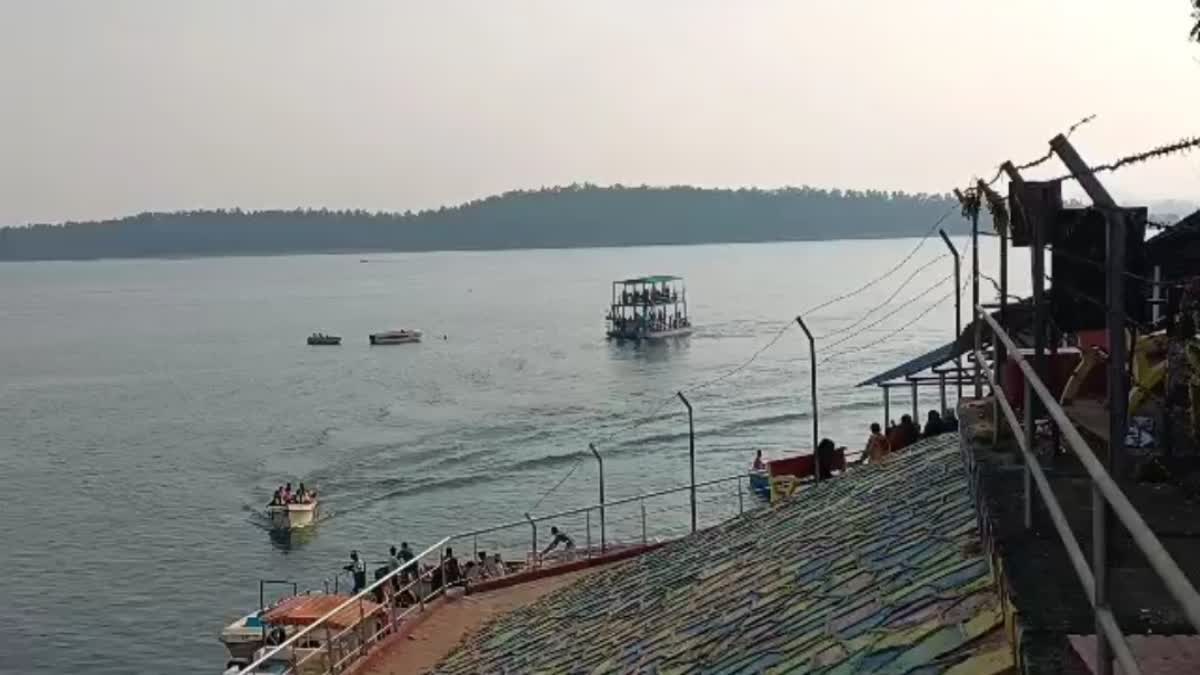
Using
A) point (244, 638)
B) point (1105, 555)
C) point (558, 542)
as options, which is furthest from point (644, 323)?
point (1105, 555)

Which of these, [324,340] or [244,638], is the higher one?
[324,340]

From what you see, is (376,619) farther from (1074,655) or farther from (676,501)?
(676,501)

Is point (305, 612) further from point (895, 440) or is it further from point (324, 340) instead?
point (324, 340)

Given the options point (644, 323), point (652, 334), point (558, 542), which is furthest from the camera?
point (644, 323)

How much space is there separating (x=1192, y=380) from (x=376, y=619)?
11.4 meters

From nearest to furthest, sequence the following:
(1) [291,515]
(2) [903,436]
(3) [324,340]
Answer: (2) [903,436]
(1) [291,515]
(3) [324,340]

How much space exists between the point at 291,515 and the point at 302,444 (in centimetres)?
1619

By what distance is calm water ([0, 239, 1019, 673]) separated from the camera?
33094mm

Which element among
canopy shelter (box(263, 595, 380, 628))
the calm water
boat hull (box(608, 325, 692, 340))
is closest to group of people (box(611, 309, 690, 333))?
boat hull (box(608, 325, 692, 340))

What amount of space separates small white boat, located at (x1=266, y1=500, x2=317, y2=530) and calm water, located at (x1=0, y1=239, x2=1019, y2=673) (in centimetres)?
63

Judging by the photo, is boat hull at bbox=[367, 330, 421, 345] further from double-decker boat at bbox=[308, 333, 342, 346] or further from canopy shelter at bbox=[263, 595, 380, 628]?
canopy shelter at bbox=[263, 595, 380, 628]

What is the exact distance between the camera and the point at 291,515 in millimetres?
37219

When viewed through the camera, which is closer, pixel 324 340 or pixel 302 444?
pixel 302 444

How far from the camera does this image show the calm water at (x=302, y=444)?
33.1m
